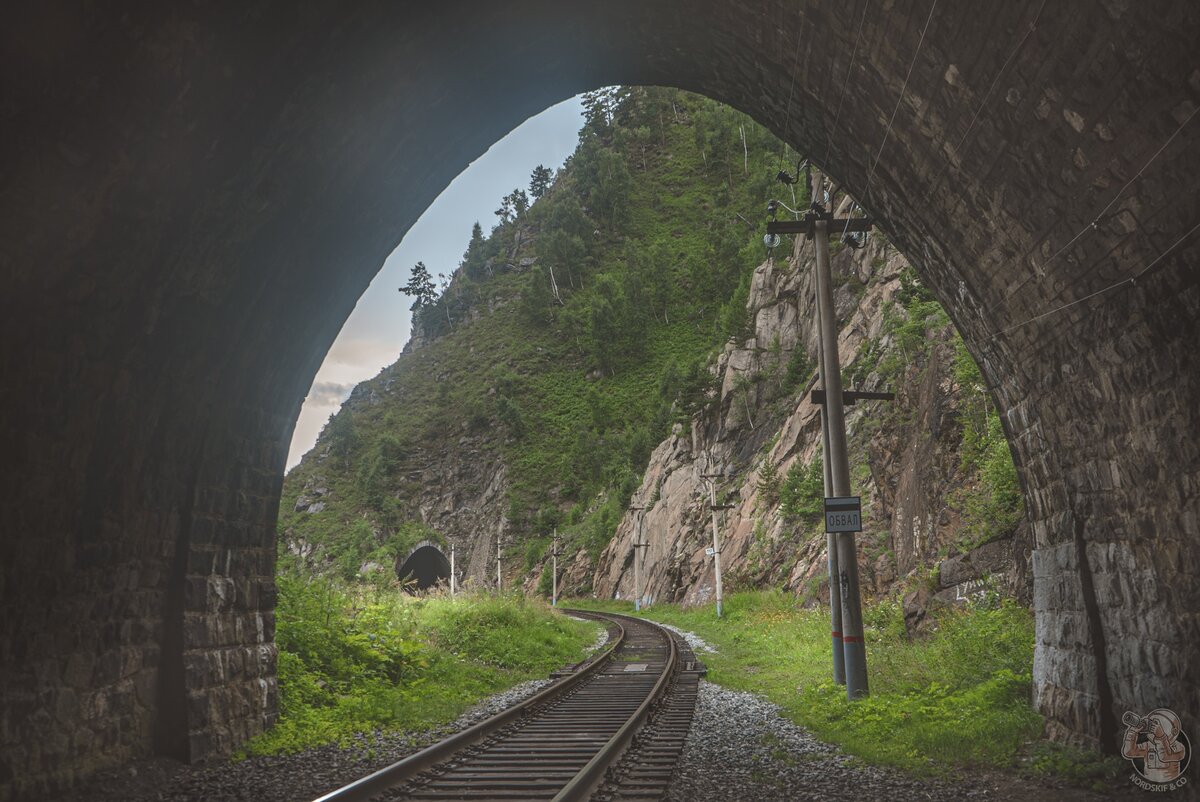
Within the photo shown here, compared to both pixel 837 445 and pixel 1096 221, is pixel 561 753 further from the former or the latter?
pixel 1096 221

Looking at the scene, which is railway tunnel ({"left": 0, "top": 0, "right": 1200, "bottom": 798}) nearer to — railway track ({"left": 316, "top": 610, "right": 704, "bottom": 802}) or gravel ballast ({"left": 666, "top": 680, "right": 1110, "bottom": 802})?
gravel ballast ({"left": 666, "top": 680, "right": 1110, "bottom": 802})

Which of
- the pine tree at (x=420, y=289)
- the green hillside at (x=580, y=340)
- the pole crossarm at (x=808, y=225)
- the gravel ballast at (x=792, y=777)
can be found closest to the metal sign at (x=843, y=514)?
the gravel ballast at (x=792, y=777)

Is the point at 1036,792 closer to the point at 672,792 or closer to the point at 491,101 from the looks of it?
the point at 672,792

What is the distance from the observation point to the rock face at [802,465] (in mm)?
15352

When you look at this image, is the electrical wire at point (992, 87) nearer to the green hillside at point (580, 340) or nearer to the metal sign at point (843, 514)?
the metal sign at point (843, 514)

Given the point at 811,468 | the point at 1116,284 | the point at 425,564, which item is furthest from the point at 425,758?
the point at 425,564

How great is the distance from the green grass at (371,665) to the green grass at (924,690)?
4.03 meters

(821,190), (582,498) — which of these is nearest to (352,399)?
(582,498)

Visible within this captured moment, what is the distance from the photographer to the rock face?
1535 centimetres

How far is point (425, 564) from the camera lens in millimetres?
63938

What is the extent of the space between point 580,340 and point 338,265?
8974cm

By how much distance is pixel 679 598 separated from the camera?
38.3 meters

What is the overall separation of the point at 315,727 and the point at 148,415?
380 centimetres

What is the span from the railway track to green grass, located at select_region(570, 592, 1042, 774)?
1.59 m
